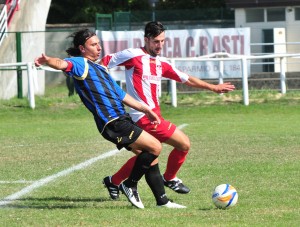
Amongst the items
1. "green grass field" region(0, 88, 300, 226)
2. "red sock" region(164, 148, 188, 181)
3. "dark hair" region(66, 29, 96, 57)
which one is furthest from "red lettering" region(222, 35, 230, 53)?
"dark hair" region(66, 29, 96, 57)

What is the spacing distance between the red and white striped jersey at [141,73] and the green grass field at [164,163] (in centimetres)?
107

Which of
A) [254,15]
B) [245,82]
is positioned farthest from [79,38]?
[254,15]

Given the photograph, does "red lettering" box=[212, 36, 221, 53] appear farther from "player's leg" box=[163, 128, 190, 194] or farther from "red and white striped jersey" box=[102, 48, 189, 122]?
"red and white striped jersey" box=[102, 48, 189, 122]

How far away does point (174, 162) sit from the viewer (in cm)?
1062

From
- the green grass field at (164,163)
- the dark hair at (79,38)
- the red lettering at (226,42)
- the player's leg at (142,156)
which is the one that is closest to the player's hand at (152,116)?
the player's leg at (142,156)

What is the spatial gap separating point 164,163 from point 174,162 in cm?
285

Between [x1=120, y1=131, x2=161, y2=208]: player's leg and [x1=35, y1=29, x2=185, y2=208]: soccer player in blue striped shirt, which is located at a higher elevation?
[x1=35, y1=29, x2=185, y2=208]: soccer player in blue striped shirt

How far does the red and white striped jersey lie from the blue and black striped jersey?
2.54ft

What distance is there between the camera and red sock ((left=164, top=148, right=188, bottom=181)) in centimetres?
1058

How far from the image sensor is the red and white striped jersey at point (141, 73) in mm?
10297

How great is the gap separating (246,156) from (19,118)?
350 inches

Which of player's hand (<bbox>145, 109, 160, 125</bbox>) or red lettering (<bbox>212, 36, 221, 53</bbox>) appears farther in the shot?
red lettering (<bbox>212, 36, 221, 53</bbox>)

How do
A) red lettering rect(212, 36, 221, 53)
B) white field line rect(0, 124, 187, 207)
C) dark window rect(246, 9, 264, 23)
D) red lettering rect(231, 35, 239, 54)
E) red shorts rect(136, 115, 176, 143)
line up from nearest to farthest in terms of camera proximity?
red shorts rect(136, 115, 176, 143) → white field line rect(0, 124, 187, 207) → red lettering rect(231, 35, 239, 54) → red lettering rect(212, 36, 221, 53) → dark window rect(246, 9, 264, 23)

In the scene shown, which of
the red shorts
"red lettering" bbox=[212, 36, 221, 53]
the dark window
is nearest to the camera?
the red shorts
